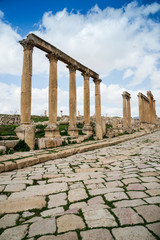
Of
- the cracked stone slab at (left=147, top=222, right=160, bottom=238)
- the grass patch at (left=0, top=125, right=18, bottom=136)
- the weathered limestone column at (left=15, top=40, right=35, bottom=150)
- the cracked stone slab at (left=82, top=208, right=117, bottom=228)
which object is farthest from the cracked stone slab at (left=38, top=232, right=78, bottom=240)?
the grass patch at (left=0, top=125, right=18, bottom=136)

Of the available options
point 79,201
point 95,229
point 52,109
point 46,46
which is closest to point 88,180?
point 79,201

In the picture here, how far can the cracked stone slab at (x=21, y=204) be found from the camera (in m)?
2.16

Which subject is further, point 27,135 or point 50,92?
point 50,92

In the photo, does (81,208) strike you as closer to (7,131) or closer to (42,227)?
(42,227)

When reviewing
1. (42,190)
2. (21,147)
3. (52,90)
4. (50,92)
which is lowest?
(42,190)

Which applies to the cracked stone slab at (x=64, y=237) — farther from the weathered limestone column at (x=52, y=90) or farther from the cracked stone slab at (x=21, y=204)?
the weathered limestone column at (x=52, y=90)

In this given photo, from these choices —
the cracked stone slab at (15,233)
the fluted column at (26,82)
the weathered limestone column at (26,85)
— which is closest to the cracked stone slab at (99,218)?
the cracked stone slab at (15,233)

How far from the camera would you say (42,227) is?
1.72m

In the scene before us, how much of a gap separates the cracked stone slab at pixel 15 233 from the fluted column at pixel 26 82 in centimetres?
704

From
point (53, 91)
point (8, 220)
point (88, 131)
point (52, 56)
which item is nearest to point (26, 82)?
point (53, 91)

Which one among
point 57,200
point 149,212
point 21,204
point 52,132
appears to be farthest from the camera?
point 52,132

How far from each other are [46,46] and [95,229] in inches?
399

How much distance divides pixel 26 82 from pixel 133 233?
27.7 feet

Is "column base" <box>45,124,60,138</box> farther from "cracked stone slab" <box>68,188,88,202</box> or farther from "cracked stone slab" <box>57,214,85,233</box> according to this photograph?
"cracked stone slab" <box>57,214,85,233</box>
